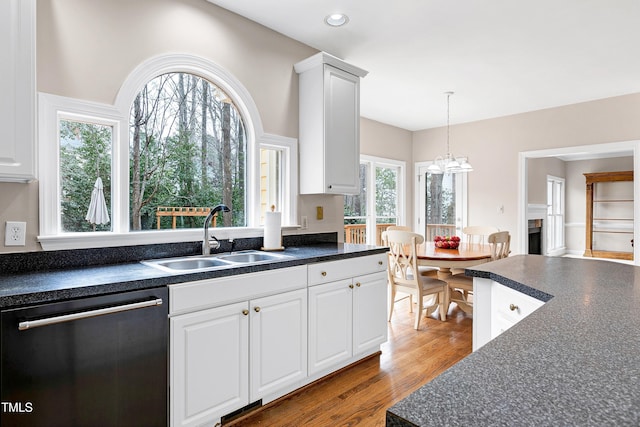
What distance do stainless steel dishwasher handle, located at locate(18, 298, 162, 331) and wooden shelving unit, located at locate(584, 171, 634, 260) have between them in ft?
30.2

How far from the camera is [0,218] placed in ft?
5.85

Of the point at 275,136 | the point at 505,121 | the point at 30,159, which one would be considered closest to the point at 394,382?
the point at 275,136

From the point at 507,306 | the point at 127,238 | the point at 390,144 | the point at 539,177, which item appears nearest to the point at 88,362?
the point at 127,238

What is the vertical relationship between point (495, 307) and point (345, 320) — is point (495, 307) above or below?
above

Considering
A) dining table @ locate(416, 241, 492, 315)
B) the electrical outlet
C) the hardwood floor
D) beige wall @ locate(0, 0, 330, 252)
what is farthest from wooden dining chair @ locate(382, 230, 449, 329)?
the electrical outlet

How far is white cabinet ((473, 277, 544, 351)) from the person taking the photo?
1.46 metres

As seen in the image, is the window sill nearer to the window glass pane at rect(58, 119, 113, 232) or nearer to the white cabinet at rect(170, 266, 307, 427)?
the window glass pane at rect(58, 119, 113, 232)

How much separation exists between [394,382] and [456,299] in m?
1.95

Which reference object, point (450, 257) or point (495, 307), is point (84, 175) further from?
point (450, 257)

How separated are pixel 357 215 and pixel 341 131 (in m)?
2.46

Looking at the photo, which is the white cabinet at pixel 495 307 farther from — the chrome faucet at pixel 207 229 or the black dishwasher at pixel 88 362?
the chrome faucet at pixel 207 229

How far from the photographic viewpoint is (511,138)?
5.34 m

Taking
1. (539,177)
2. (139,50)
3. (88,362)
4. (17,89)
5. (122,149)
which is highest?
(139,50)

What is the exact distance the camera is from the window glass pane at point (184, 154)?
237 cm
